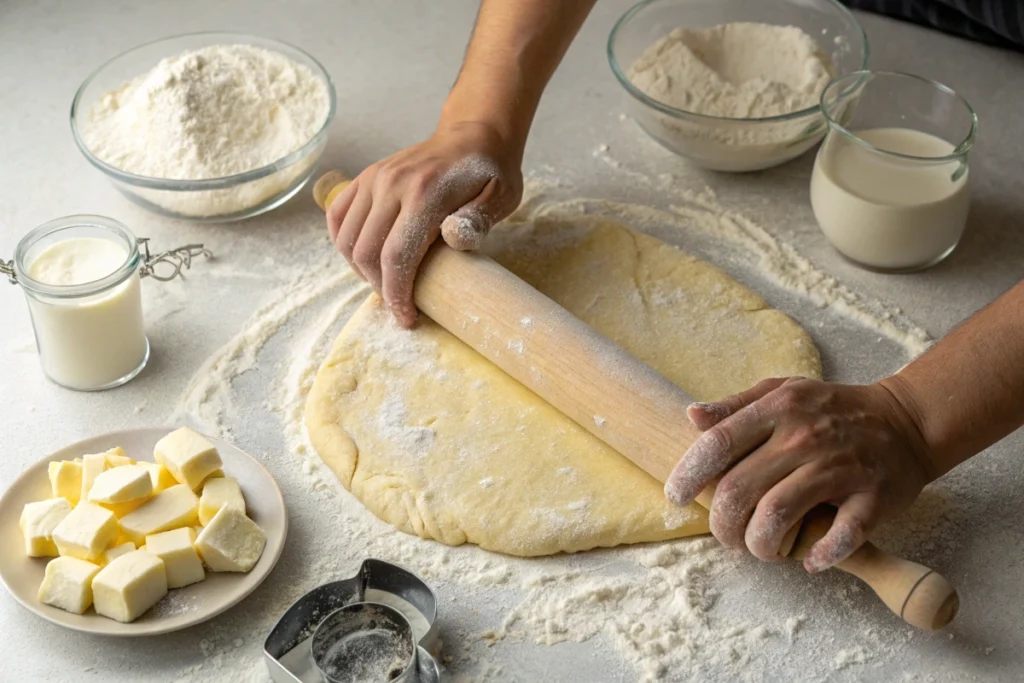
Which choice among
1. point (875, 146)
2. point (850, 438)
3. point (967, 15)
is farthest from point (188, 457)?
point (967, 15)

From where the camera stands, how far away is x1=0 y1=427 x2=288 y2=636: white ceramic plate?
158 centimetres

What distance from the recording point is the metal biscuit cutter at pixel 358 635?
60.1 inches

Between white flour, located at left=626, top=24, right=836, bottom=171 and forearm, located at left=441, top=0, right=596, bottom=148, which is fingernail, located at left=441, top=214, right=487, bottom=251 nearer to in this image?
forearm, located at left=441, top=0, right=596, bottom=148

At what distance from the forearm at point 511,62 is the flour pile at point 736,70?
276 mm

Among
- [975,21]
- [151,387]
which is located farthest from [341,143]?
[975,21]

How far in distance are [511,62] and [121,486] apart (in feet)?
3.89

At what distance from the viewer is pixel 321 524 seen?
71.4 inches

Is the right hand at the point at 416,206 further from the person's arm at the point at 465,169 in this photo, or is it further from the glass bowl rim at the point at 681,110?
the glass bowl rim at the point at 681,110

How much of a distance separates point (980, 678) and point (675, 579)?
47cm

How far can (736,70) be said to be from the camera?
2.60 meters

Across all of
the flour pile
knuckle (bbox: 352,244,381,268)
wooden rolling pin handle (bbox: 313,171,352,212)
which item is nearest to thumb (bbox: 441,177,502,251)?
knuckle (bbox: 352,244,381,268)

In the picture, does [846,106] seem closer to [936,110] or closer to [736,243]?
[936,110]

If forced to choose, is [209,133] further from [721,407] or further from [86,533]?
[721,407]

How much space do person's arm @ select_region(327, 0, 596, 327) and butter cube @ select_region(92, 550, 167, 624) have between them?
688 millimetres
